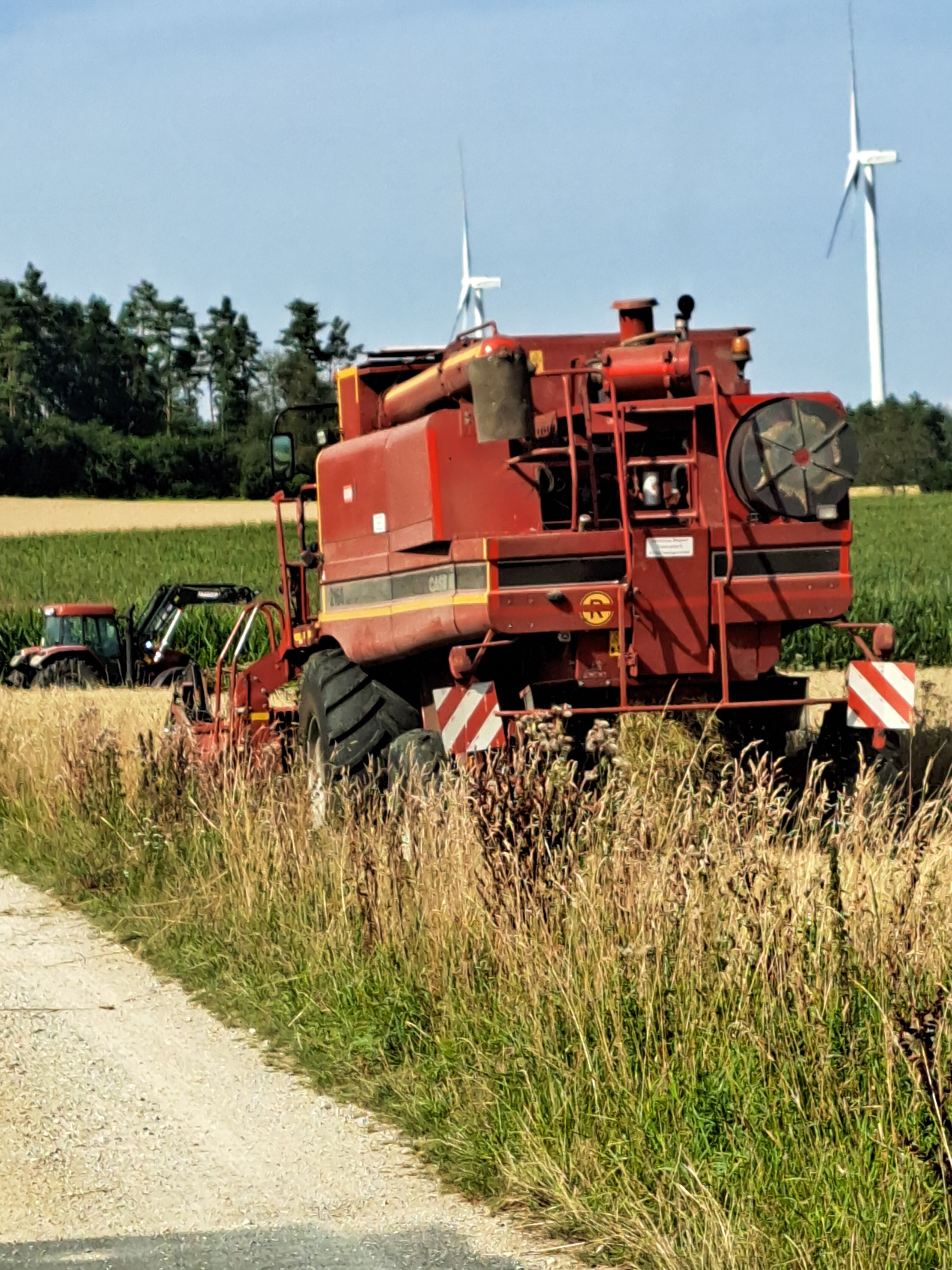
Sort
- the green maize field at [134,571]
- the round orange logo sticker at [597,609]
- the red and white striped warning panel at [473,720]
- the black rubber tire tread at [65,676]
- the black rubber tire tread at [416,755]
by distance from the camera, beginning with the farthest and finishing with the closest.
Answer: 1. the green maize field at [134,571]
2. the black rubber tire tread at [65,676]
3. the black rubber tire tread at [416,755]
4. the red and white striped warning panel at [473,720]
5. the round orange logo sticker at [597,609]

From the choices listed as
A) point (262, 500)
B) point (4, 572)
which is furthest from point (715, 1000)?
point (262, 500)

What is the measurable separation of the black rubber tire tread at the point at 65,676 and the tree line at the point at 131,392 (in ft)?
159

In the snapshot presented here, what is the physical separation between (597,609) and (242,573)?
1678 inches

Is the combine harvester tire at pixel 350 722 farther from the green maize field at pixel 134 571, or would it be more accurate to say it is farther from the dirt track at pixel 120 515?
the dirt track at pixel 120 515

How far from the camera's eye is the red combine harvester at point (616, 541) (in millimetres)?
8992

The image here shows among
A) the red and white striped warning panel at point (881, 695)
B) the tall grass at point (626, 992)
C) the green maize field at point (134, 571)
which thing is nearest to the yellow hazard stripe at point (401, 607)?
the tall grass at point (626, 992)

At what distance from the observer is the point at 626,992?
5.45m

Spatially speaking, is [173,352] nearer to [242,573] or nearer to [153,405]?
[153,405]

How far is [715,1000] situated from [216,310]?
115 metres

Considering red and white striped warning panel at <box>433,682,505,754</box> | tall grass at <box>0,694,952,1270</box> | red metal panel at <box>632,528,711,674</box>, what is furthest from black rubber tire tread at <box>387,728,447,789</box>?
red metal panel at <box>632,528,711,674</box>

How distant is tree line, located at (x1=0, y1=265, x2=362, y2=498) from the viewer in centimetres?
8962

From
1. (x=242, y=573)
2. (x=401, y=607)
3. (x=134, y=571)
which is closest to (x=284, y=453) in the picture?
(x=401, y=607)

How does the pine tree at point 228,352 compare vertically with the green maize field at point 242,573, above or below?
above

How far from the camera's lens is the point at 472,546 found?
355 inches
